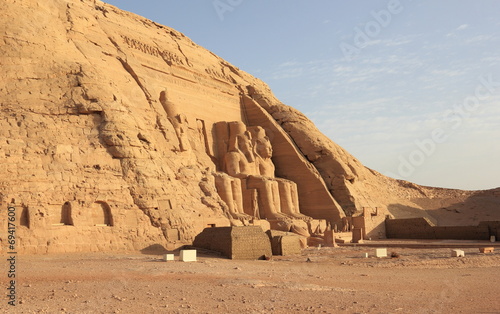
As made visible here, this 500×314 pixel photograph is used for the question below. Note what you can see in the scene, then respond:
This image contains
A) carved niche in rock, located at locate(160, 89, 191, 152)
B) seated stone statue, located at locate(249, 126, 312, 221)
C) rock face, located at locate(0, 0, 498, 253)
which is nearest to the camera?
rock face, located at locate(0, 0, 498, 253)

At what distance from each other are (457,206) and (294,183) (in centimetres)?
1753

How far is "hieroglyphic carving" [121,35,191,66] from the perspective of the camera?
2595 centimetres

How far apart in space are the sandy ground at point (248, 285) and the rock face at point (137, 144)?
2.13 metres

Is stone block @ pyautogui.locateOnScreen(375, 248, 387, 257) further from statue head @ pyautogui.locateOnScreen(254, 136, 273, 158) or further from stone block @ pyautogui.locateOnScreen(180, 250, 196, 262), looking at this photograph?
statue head @ pyautogui.locateOnScreen(254, 136, 273, 158)

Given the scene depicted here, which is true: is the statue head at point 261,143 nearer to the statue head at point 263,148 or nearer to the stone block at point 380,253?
the statue head at point 263,148

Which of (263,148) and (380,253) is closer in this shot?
(380,253)

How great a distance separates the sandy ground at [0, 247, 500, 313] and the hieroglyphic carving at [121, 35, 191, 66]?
13.8 m

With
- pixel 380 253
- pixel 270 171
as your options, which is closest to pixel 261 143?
pixel 270 171

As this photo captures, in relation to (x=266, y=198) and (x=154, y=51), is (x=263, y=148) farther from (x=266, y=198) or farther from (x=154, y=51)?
(x=154, y=51)

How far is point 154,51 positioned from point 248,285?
19.5 m

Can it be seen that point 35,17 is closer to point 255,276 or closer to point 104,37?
point 104,37

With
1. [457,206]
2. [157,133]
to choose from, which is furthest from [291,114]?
[457,206]

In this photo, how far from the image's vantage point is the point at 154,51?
27.2 metres

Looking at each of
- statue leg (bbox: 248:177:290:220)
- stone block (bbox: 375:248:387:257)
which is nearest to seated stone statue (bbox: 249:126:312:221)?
statue leg (bbox: 248:177:290:220)
